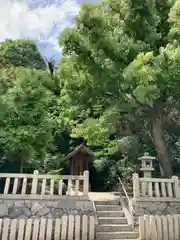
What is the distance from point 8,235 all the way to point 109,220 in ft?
8.19

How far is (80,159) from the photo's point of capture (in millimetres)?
11859

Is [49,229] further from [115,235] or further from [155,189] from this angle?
[155,189]

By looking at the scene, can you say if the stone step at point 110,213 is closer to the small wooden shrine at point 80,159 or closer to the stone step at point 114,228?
the stone step at point 114,228

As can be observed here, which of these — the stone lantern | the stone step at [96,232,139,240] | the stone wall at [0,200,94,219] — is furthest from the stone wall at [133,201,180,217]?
the stone wall at [0,200,94,219]

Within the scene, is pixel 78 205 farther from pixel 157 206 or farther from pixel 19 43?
pixel 19 43

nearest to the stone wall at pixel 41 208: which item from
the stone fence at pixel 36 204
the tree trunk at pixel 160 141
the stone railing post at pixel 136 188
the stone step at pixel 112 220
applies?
the stone fence at pixel 36 204

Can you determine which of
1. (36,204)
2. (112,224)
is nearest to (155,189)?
(112,224)

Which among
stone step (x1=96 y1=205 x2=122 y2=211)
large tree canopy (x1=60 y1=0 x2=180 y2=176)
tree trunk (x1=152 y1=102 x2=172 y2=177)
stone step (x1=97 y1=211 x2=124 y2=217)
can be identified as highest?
large tree canopy (x1=60 y1=0 x2=180 y2=176)

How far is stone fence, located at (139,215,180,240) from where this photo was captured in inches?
227

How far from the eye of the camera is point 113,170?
458 inches

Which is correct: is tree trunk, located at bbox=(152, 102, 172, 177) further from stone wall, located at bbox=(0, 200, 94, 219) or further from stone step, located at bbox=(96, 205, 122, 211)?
stone wall, located at bbox=(0, 200, 94, 219)

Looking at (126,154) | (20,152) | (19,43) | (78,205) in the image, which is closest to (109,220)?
(78,205)

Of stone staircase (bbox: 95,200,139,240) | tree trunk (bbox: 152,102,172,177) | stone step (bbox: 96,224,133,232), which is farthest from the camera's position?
tree trunk (bbox: 152,102,172,177)

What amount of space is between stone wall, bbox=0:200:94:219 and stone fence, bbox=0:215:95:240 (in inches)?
24.0
